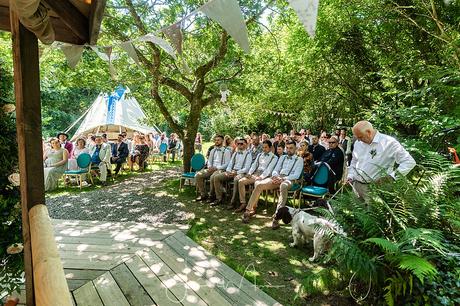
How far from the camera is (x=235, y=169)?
7219 millimetres

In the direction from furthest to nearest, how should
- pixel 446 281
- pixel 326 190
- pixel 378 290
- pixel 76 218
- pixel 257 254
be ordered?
pixel 326 190
pixel 76 218
pixel 257 254
pixel 378 290
pixel 446 281

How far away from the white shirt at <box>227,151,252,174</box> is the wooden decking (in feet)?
8.82

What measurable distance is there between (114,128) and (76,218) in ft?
49.2

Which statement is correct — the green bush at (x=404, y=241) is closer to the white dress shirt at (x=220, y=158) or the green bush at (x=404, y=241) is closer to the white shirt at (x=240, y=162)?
the white shirt at (x=240, y=162)

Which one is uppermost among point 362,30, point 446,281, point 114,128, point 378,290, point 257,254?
point 362,30

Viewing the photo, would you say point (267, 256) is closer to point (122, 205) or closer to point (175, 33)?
point (175, 33)

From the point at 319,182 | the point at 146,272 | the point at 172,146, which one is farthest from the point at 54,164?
the point at 172,146

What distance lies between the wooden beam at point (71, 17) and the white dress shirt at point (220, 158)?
15.7 feet

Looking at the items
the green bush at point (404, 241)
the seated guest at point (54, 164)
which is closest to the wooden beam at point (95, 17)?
the green bush at point (404, 241)

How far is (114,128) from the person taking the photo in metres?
19.4

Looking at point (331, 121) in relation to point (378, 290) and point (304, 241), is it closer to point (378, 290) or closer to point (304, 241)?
point (304, 241)

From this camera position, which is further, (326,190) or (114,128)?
(114,128)

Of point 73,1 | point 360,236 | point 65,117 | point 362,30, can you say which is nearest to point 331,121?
point 362,30

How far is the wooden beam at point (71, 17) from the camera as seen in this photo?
Answer: 2253 mm
